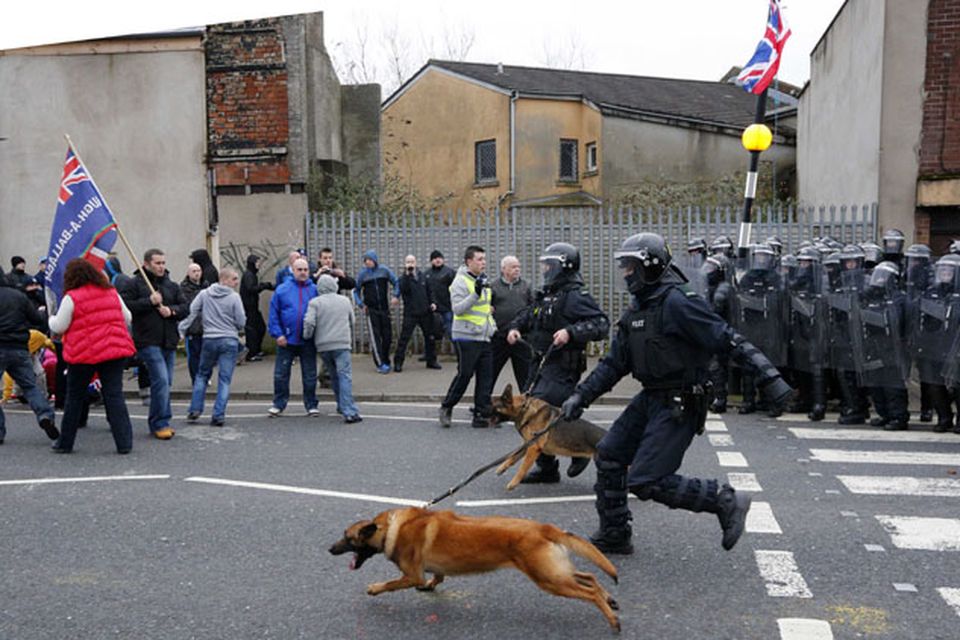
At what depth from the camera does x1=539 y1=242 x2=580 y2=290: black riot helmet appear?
7.84 metres

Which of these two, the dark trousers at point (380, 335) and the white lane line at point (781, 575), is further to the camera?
the dark trousers at point (380, 335)

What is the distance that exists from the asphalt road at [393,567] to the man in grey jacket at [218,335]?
39.4 inches

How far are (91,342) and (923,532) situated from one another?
713 centimetres

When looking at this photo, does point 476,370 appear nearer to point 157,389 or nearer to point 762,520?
point 157,389

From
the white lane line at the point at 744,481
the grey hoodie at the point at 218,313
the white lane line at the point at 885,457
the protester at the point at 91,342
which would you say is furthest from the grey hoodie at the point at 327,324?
the white lane line at the point at 885,457

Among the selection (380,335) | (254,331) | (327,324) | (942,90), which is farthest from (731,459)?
(254,331)

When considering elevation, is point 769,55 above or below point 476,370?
above

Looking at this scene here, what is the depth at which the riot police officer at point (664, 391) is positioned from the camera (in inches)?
209

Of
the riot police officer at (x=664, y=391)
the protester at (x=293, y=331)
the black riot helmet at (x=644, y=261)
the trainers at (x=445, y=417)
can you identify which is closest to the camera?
the riot police officer at (x=664, y=391)

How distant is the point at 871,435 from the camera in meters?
9.34

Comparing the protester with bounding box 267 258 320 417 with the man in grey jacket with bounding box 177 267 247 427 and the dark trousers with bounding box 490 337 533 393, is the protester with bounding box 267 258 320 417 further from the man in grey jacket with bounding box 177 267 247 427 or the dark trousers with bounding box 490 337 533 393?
the dark trousers with bounding box 490 337 533 393

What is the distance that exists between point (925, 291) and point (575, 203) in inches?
748

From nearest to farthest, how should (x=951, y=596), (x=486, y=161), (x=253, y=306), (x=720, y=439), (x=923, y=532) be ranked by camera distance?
(x=951, y=596) → (x=923, y=532) → (x=720, y=439) → (x=253, y=306) → (x=486, y=161)

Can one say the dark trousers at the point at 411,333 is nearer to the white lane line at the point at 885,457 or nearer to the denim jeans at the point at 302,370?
the denim jeans at the point at 302,370
